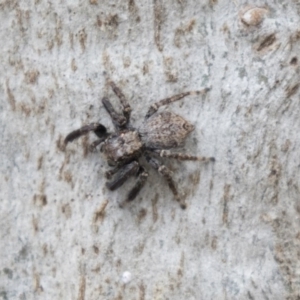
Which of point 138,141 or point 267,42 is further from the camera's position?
point 138,141

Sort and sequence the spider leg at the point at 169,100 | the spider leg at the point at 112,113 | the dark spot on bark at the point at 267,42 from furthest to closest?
1. the spider leg at the point at 112,113
2. the spider leg at the point at 169,100
3. the dark spot on bark at the point at 267,42

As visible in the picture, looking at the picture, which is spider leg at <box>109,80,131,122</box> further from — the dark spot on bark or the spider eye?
the dark spot on bark

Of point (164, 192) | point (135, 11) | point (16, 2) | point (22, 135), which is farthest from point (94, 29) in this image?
point (164, 192)

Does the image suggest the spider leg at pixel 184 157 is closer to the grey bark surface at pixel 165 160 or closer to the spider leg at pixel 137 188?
the grey bark surface at pixel 165 160

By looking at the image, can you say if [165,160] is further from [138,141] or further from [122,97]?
[122,97]

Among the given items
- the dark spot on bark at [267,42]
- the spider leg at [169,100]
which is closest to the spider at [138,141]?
the spider leg at [169,100]

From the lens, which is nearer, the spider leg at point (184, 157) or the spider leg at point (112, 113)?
the spider leg at point (184, 157)

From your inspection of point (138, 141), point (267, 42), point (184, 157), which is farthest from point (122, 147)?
point (267, 42)
